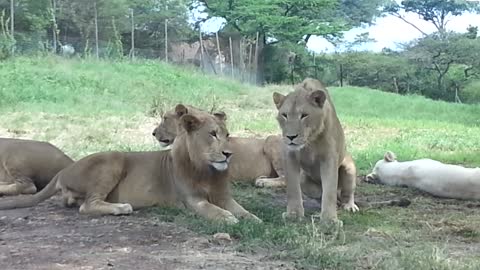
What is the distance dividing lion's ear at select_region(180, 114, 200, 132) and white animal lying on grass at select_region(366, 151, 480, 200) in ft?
6.95

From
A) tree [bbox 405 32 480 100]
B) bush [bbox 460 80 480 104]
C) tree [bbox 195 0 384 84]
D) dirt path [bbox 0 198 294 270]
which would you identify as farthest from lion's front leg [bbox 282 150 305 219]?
tree [bbox 405 32 480 100]

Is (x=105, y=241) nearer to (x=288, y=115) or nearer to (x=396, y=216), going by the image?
(x=288, y=115)

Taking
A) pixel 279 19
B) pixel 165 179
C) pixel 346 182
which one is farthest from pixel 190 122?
pixel 279 19

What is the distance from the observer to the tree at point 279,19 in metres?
25.7

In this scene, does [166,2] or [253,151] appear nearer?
[253,151]

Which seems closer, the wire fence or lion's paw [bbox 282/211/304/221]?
lion's paw [bbox 282/211/304/221]

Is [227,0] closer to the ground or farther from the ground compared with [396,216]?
farther from the ground

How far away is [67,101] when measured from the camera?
518 inches

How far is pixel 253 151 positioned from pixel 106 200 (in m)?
1.87

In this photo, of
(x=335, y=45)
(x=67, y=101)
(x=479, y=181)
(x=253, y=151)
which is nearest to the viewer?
(x=479, y=181)

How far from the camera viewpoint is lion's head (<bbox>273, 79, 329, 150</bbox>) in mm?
4742

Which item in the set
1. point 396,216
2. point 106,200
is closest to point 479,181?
point 396,216

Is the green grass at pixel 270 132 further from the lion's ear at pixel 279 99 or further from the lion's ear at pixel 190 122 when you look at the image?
the lion's ear at pixel 279 99

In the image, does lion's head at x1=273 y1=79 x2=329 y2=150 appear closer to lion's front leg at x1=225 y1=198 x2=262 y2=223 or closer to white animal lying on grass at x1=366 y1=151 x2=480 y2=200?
lion's front leg at x1=225 y1=198 x2=262 y2=223
